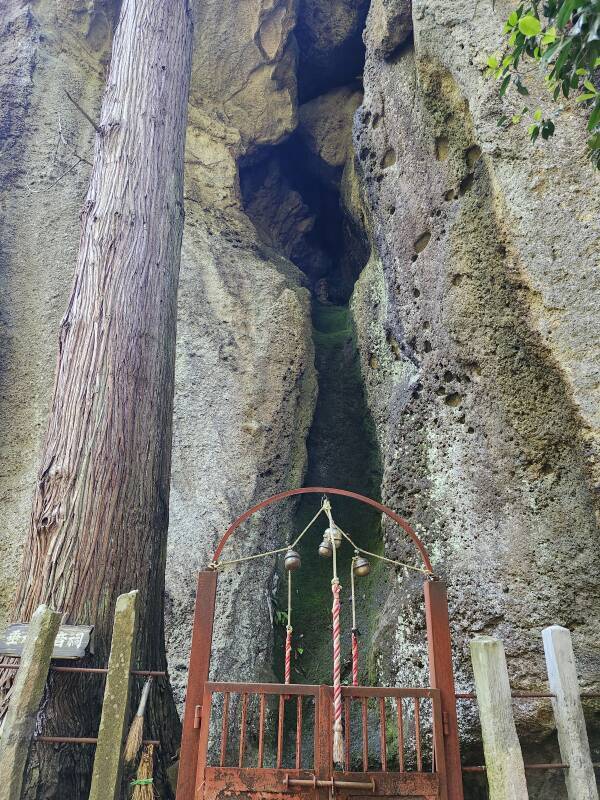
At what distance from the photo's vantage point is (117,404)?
4160 millimetres

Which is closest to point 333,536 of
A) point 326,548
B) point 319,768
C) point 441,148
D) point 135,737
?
point 326,548

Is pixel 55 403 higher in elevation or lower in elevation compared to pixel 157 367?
lower

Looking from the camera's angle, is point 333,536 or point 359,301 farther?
point 359,301

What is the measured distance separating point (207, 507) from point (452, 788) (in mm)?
3807

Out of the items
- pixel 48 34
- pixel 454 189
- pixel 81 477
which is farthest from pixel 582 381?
pixel 48 34

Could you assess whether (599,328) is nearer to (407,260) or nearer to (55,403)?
(407,260)

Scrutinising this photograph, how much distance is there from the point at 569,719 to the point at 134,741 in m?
2.03

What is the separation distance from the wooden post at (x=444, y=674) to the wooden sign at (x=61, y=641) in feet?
5.49

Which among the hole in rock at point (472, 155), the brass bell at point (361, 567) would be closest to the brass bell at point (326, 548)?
the brass bell at point (361, 567)

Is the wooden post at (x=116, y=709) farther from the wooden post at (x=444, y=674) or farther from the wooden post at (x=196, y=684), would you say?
the wooden post at (x=444, y=674)

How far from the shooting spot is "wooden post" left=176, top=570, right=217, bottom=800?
2.92 m

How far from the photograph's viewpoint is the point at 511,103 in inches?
213

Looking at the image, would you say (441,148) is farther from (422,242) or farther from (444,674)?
(444,674)

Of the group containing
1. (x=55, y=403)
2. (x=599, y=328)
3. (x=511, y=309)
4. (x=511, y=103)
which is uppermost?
(x=511, y=103)
